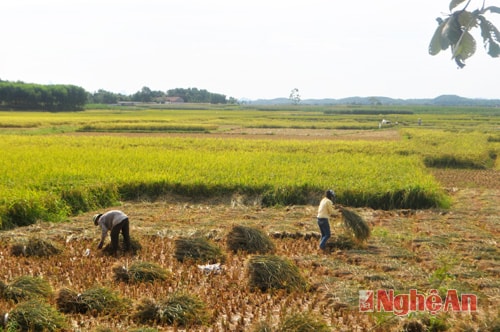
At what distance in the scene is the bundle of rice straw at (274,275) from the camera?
6344 mm

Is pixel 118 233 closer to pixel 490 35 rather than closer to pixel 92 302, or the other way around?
pixel 92 302

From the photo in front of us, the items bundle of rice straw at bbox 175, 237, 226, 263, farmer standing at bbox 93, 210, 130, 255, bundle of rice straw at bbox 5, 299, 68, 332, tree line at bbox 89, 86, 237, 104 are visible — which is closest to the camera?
bundle of rice straw at bbox 5, 299, 68, 332

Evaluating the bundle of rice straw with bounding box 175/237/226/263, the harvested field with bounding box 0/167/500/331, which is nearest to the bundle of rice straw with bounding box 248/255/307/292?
the harvested field with bounding box 0/167/500/331

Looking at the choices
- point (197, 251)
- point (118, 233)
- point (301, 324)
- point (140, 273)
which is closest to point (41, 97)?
point (118, 233)

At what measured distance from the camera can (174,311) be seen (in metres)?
5.37

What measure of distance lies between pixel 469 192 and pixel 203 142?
12.6 m

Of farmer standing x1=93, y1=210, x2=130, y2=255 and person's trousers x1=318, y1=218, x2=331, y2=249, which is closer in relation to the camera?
farmer standing x1=93, y1=210, x2=130, y2=255

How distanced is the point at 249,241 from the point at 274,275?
1.78 meters

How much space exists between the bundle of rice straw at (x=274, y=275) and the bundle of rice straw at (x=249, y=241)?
147cm

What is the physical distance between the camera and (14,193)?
411 inches

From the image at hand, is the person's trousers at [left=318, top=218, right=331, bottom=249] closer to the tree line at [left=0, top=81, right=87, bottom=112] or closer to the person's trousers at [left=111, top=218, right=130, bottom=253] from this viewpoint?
the person's trousers at [left=111, top=218, right=130, bottom=253]

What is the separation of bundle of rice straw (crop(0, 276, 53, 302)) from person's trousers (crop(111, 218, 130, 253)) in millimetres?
1564

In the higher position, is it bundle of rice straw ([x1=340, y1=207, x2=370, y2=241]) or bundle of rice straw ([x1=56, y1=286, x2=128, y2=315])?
bundle of rice straw ([x1=340, y1=207, x2=370, y2=241])

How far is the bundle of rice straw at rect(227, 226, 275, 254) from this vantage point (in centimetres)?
809
